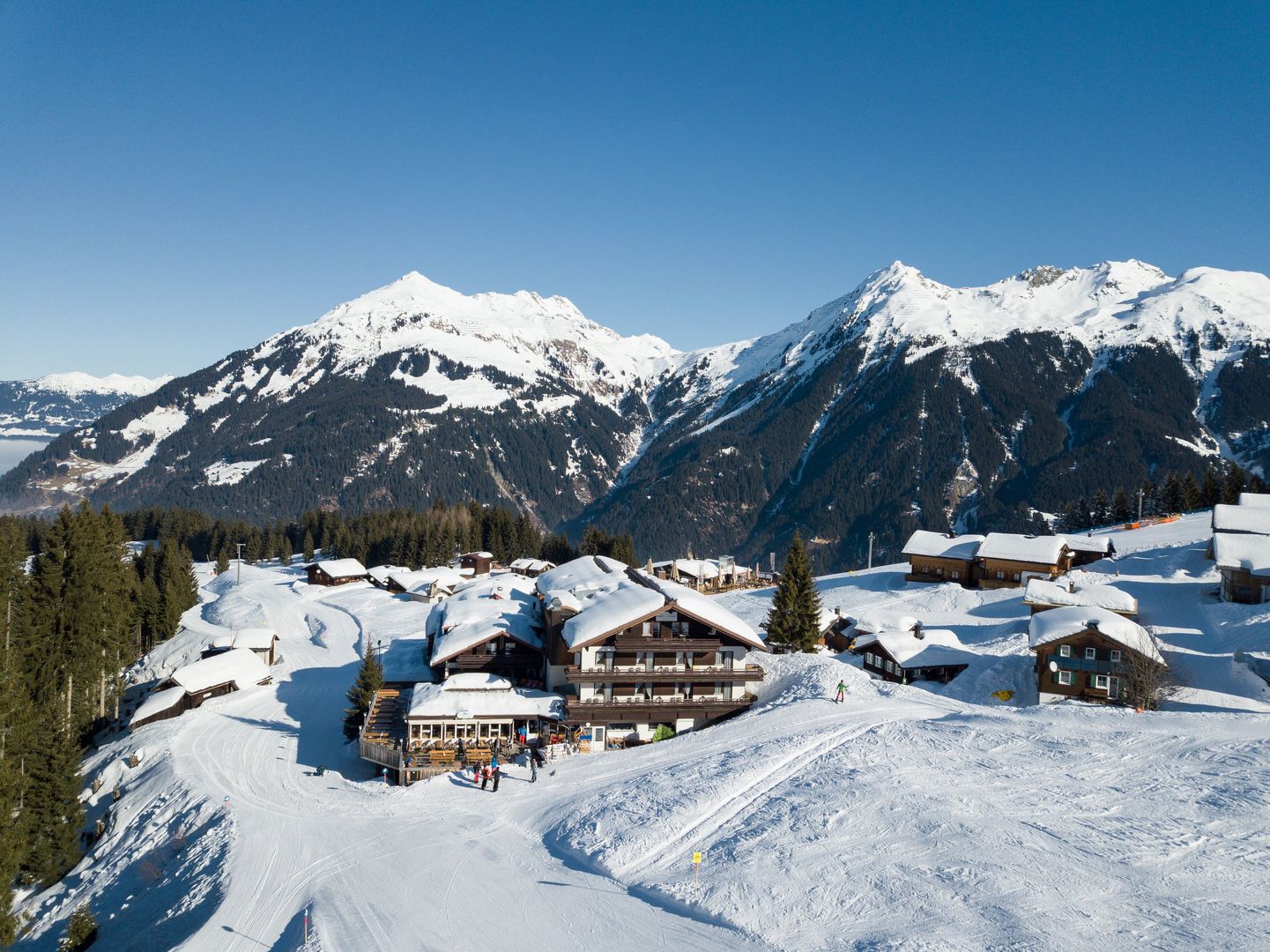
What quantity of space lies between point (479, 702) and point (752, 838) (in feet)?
61.6

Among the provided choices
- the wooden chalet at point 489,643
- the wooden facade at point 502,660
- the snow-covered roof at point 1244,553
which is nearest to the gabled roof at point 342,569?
the wooden chalet at point 489,643

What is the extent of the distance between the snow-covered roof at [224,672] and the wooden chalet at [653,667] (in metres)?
27.3

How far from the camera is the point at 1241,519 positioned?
239ft

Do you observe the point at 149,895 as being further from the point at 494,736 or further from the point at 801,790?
the point at 801,790

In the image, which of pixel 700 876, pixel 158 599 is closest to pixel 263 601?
pixel 158 599

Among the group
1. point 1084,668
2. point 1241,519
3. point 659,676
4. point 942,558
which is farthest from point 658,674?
point 1241,519

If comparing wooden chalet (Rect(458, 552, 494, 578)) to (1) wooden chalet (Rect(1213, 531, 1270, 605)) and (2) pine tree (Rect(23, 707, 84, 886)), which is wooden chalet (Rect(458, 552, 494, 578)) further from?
(1) wooden chalet (Rect(1213, 531, 1270, 605))

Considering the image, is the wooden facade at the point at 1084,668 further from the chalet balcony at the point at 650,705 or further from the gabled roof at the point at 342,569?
the gabled roof at the point at 342,569

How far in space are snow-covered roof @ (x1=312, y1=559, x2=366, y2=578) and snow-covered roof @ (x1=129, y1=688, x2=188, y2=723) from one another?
4610 cm

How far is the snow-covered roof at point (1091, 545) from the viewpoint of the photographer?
82438mm

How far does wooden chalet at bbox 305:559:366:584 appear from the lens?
3868 inches

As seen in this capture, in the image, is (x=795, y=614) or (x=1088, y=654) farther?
(x=795, y=614)

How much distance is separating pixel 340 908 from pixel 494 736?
1634 centimetres

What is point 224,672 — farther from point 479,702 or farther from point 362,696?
point 479,702
